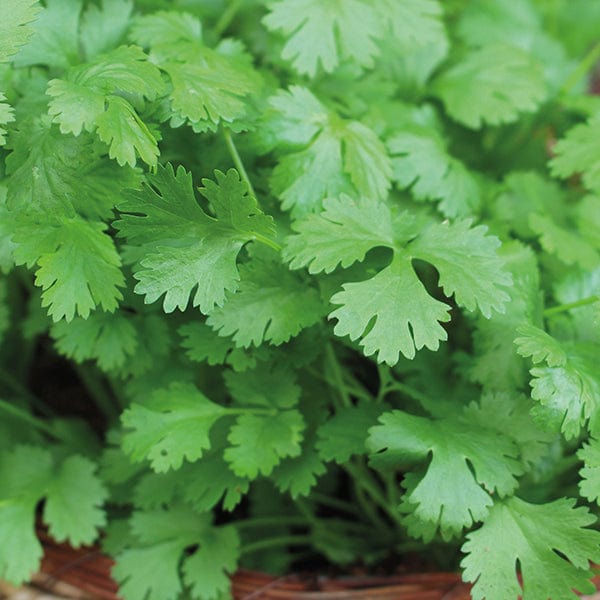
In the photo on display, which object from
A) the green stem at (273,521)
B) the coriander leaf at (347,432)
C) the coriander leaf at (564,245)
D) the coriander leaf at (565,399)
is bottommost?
the green stem at (273,521)

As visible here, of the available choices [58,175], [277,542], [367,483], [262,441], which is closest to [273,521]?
[277,542]

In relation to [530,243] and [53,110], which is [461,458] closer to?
[530,243]

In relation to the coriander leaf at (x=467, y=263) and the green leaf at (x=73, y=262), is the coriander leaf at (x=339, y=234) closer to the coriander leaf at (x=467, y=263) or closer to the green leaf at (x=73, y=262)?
the coriander leaf at (x=467, y=263)

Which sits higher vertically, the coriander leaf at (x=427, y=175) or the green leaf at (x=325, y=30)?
the green leaf at (x=325, y=30)

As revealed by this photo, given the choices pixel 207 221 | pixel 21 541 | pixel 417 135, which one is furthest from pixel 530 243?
pixel 21 541

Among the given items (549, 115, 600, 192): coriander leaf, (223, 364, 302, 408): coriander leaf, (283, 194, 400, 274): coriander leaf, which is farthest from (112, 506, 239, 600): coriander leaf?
(549, 115, 600, 192): coriander leaf

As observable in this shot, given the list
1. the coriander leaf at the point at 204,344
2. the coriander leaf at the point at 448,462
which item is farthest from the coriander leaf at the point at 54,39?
the coriander leaf at the point at 448,462

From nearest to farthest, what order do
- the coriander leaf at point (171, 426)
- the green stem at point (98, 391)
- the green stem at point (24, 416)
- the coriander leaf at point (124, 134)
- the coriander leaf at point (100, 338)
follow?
the coriander leaf at point (124, 134) → the coriander leaf at point (171, 426) → the coriander leaf at point (100, 338) → the green stem at point (24, 416) → the green stem at point (98, 391)

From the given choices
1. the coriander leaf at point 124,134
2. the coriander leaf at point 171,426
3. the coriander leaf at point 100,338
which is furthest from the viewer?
the coriander leaf at point 100,338

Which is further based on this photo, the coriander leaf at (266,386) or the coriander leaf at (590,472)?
the coriander leaf at (266,386)
